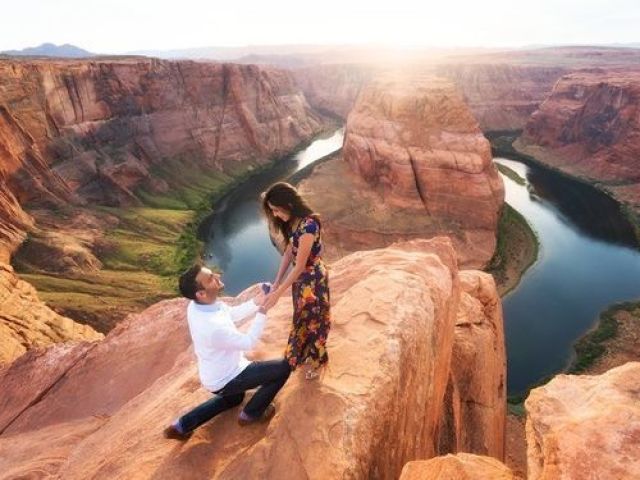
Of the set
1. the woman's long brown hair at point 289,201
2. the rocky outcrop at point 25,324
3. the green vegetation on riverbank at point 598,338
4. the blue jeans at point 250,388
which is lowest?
the green vegetation on riverbank at point 598,338

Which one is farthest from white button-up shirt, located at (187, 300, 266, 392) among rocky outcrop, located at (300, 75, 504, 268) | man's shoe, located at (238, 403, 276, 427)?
rocky outcrop, located at (300, 75, 504, 268)

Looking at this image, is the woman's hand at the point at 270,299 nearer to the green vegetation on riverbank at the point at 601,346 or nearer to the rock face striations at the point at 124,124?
the green vegetation on riverbank at the point at 601,346

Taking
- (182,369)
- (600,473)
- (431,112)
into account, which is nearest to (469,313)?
(182,369)

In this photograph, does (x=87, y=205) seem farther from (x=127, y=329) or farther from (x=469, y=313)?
(x=469, y=313)

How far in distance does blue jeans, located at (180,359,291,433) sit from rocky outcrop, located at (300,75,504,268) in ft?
130

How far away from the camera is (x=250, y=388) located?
7125mm

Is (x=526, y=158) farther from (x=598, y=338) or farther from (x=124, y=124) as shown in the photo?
(x=124, y=124)

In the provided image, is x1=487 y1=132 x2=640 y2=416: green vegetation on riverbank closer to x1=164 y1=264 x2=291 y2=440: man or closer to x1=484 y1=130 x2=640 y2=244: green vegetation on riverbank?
x1=484 y1=130 x2=640 y2=244: green vegetation on riverbank

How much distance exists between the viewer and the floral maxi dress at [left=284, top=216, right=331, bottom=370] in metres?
7.65

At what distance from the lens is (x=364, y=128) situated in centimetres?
5753

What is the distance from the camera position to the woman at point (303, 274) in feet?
24.4

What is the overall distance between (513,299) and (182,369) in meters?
34.2

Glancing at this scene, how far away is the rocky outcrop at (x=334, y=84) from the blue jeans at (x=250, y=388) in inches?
5362

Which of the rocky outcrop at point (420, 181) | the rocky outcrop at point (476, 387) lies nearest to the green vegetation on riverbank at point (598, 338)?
the rocky outcrop at point (420, 181)
